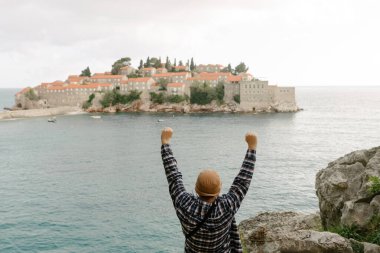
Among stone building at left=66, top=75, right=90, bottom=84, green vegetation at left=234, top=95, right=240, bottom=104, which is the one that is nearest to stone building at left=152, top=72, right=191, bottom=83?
green vegetation at left=234, top=95, right=240, bottom=104

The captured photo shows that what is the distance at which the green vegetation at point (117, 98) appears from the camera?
111 metres

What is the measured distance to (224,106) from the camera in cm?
10512

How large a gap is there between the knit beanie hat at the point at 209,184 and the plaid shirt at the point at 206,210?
0.35 feet

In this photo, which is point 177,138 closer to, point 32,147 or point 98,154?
point 98,154

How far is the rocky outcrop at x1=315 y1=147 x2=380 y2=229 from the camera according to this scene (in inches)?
336

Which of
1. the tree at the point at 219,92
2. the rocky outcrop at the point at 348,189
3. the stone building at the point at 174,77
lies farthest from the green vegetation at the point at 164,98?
the rocky outcrop at the point at 348,189

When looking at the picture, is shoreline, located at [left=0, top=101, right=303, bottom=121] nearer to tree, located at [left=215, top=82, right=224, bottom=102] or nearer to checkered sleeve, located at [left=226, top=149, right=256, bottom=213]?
tree, located at [left=215, top=82, right=224, bottom=102]

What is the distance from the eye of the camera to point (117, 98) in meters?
112

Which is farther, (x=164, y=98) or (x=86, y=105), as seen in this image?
(x=86, y=105)

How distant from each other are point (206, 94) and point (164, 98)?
12.7 m

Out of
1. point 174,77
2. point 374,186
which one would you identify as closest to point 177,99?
point 174,77

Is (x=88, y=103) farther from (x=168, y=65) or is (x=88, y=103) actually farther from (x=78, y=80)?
(x=168, y=65)

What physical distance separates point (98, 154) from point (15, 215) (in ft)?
75.5

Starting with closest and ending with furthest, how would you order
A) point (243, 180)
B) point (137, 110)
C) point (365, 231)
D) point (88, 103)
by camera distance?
point (243, 180)
point (365, 231)
point (137, 110)
point (88, 103)
